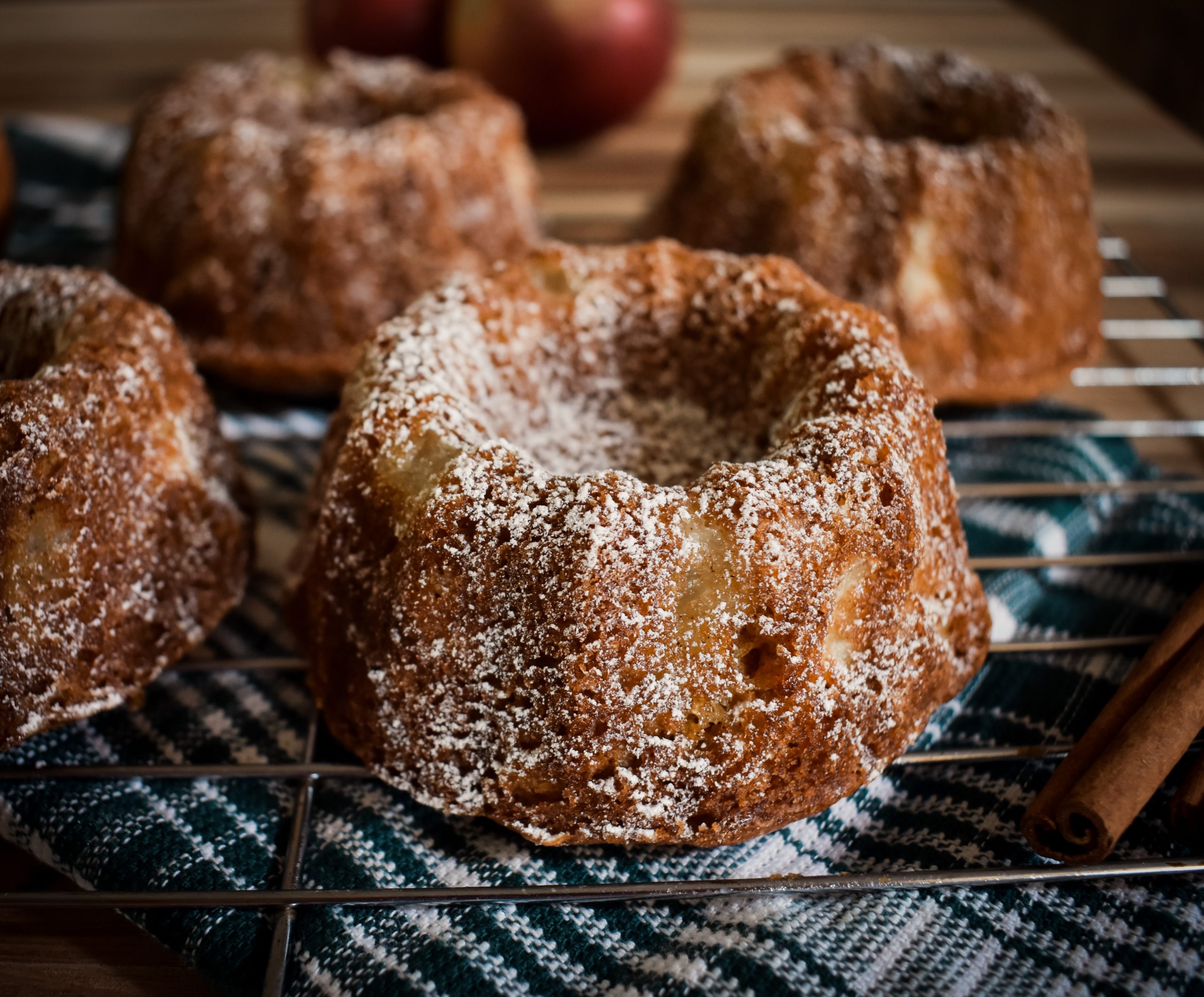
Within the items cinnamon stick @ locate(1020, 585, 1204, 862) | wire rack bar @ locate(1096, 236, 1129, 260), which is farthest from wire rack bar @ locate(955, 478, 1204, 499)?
wire rack bar @ locate(1096, 236, 1129, 260)

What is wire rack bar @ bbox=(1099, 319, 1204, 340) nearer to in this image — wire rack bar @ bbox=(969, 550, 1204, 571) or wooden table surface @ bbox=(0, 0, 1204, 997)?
wooden table surface @ bbox=(0, 0, 1204, 997)

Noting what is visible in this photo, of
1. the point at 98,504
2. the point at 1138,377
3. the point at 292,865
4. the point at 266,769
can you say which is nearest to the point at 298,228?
the point at 98,504

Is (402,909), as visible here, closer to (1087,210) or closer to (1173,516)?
(1173,516)

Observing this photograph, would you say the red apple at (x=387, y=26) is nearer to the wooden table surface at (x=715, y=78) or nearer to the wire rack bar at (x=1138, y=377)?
the wooden table surface at (x=715, y=78)

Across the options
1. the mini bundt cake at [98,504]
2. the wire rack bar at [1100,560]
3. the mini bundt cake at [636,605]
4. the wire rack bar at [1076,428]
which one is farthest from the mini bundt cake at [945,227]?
the mini bundt cake at [98,504]

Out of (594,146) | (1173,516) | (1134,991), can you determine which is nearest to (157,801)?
(1134,991)

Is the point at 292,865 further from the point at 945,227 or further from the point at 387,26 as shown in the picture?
the point at 387,26
